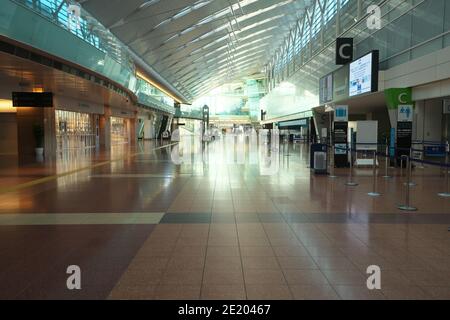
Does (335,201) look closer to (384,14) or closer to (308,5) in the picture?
(384,14)

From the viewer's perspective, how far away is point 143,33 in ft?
86.9

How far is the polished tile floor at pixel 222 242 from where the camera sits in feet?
13.2

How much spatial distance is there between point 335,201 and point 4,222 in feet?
21.1

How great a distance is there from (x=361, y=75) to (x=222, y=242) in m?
18.2

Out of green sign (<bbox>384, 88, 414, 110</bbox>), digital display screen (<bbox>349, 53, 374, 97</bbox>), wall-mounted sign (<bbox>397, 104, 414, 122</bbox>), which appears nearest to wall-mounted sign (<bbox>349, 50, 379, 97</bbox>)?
digital display screen (<bbox>349, 53, 374, 97</bbox>)

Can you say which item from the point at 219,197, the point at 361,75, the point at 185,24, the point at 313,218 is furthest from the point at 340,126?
the point at 185,24

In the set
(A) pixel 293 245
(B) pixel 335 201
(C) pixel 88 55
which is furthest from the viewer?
(C) pixel 88 55

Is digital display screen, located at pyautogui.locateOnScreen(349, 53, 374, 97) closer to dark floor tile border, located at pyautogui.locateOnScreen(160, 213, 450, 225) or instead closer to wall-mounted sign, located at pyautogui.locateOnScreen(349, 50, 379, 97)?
wall-mounted sign, located at pyautogui.locateOnScreen(349, 50, 379, 97)

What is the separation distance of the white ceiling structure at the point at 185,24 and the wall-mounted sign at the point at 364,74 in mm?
9760

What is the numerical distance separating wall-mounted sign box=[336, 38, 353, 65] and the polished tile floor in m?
16.0

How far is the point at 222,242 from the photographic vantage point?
560 cm

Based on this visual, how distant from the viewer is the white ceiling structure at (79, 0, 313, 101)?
22219 mm

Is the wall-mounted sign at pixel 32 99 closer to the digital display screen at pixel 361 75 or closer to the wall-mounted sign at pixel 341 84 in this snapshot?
the digital display screen at pixel 361 75
